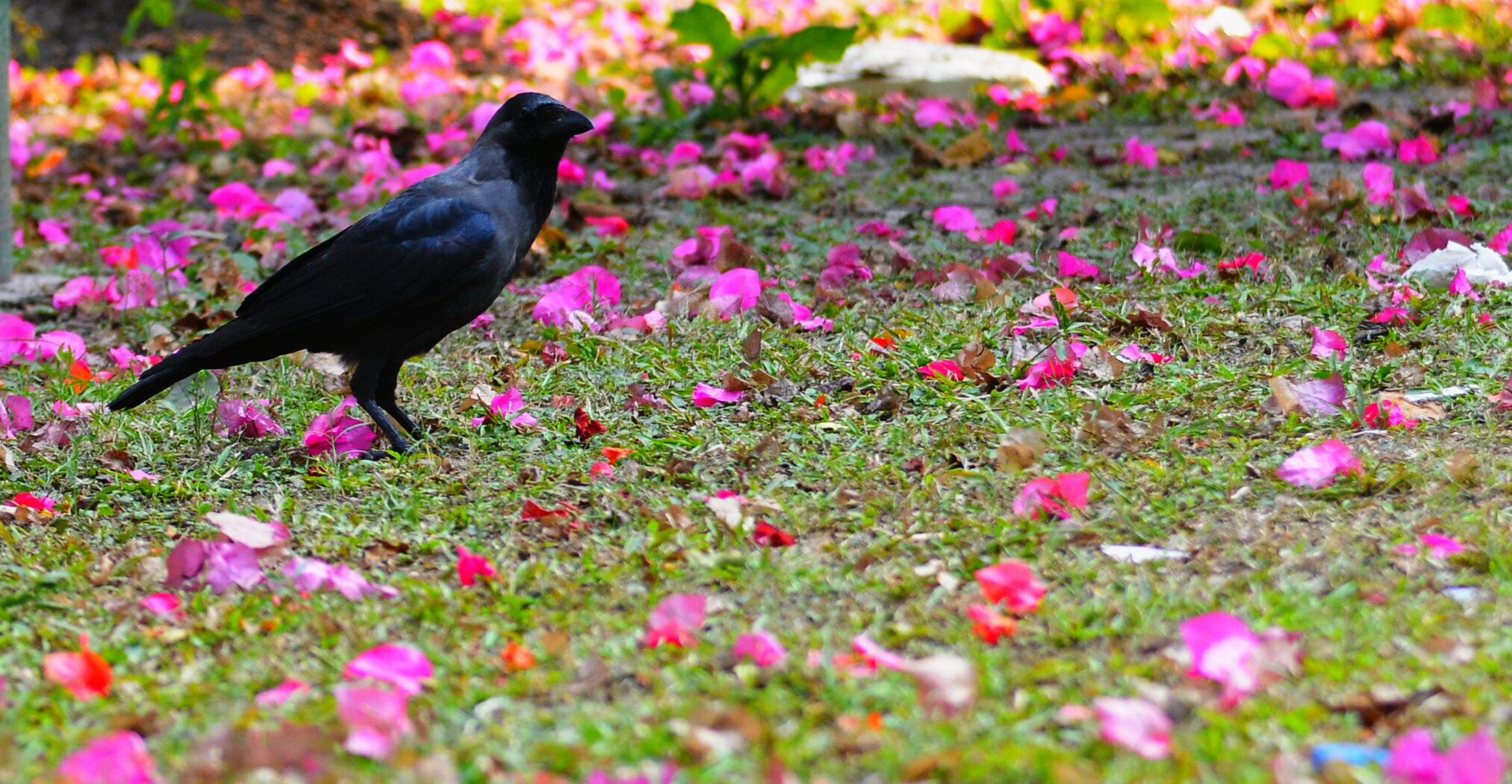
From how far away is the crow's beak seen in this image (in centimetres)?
398

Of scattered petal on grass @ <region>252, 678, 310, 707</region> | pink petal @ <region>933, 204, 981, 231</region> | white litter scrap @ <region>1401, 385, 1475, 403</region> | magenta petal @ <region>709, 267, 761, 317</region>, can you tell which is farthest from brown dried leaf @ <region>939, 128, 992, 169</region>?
scattered petal on grass @ <region>252, 678, 310, 707</region>

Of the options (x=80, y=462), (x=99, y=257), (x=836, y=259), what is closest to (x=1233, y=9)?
(x=836, y=259)

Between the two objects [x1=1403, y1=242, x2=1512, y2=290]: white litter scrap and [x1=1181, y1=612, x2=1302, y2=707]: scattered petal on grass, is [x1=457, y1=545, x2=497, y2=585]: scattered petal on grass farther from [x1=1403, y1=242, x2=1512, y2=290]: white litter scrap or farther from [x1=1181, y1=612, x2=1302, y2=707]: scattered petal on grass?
[x1=1403, y1=242, x2=1512, y2=290]: white litter scrap

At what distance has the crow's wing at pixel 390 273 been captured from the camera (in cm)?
375

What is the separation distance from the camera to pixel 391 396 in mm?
3955

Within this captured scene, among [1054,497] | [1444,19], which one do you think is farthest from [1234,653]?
[1444,19]

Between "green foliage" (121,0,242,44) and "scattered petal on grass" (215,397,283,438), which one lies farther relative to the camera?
"green foliage" (121,0,242,44)

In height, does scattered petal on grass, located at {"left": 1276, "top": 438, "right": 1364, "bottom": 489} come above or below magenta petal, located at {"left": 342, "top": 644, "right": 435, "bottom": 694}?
below

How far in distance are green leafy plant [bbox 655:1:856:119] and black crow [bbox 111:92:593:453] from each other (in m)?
3.26

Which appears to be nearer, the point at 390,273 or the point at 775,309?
the point at 390,273

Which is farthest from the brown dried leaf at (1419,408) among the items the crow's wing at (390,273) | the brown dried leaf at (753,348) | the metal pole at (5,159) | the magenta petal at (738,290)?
the metal pole at (5,159)

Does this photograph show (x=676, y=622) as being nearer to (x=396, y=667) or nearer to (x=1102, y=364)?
(x=396, y=667)

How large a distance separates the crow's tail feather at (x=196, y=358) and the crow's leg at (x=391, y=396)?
30cm

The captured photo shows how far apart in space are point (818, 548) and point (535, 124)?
1.65m
